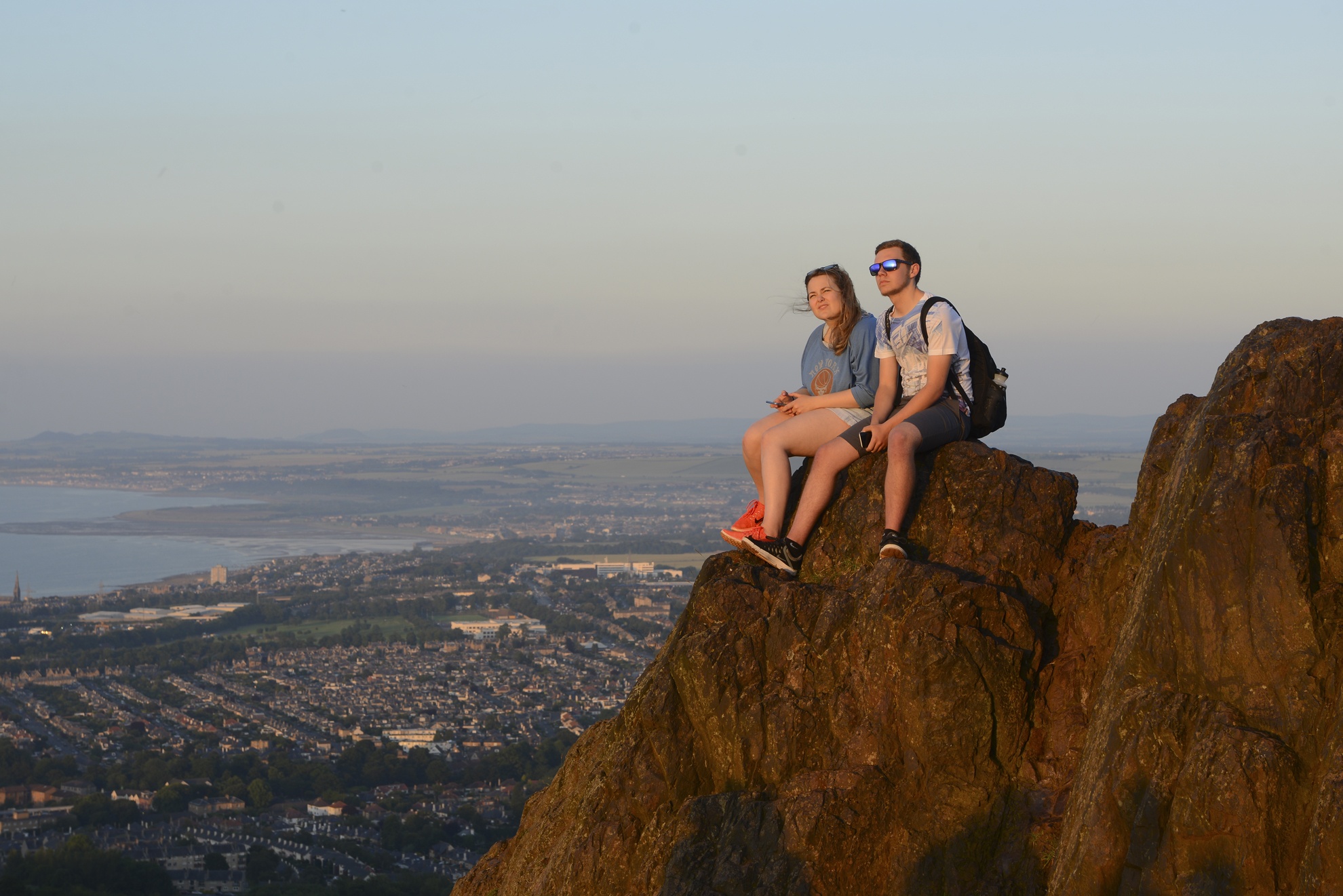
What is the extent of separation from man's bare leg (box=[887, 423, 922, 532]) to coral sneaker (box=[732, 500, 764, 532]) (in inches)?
49.2

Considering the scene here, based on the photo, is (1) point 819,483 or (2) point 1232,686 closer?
(2) point 1232,686

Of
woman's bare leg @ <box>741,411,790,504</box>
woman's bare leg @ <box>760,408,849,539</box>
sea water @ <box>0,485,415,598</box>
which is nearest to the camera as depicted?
woman's bare leg @ <box>760,408,849,539</box>

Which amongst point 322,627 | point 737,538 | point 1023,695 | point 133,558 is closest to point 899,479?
point 737,538

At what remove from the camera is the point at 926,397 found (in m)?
10.5

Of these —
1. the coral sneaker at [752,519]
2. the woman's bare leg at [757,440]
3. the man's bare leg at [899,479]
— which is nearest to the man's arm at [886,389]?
the man's bare leg at [899,479]

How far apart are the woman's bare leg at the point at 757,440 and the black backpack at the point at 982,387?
3.66ft

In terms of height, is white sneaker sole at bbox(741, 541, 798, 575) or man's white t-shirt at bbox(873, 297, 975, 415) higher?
man's white t-shirt at bbox(873, 297, 975, 415)

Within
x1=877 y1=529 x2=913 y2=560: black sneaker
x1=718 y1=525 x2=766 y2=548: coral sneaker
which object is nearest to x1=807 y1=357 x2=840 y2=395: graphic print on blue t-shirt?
x1=718 y1=525 x2=766 y2=548: coral sneaker

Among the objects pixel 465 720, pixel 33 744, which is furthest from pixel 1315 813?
pixel 33 744

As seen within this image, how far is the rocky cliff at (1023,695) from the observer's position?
6801 millimetres

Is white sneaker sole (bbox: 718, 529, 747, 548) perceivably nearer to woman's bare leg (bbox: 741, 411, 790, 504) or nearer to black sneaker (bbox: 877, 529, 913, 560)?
woman's bare leg (bbox: 741, 411, 790, 504)

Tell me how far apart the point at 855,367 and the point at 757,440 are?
→ 1.09 meters

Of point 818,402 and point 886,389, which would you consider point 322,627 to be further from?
point 886,389

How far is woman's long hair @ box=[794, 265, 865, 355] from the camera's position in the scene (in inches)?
445
